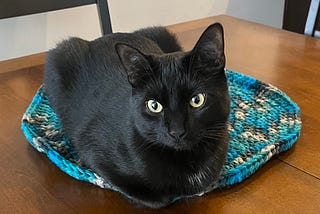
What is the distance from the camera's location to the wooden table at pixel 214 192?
77 centimetres

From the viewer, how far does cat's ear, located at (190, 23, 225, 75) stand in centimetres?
75

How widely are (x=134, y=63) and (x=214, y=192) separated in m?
0.26

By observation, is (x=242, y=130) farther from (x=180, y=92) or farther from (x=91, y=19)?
(x=91, y=19)

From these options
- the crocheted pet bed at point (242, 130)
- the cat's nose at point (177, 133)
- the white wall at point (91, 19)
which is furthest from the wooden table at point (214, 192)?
the white wall at point (91, 19)

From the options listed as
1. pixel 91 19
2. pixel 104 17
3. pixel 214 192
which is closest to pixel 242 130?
pixel 214 192

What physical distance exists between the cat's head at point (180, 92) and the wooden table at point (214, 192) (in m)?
0.12

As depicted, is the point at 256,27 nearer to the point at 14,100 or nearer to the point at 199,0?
the point at 199,0

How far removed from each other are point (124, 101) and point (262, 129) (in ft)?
0.98

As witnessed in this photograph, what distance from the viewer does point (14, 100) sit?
3.84ft

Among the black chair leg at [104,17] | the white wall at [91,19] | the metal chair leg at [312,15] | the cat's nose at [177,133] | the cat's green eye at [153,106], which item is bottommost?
the white wall at [91,19]

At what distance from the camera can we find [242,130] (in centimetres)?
97

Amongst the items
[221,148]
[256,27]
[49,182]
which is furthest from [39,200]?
[256,27]

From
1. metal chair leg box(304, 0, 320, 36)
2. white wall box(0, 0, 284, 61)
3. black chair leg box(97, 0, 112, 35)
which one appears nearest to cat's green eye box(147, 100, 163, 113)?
black chair leg box(97, 0, 112, 35)

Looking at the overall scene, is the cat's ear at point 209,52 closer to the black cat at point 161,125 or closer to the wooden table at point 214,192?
the black cat at point 161,125
